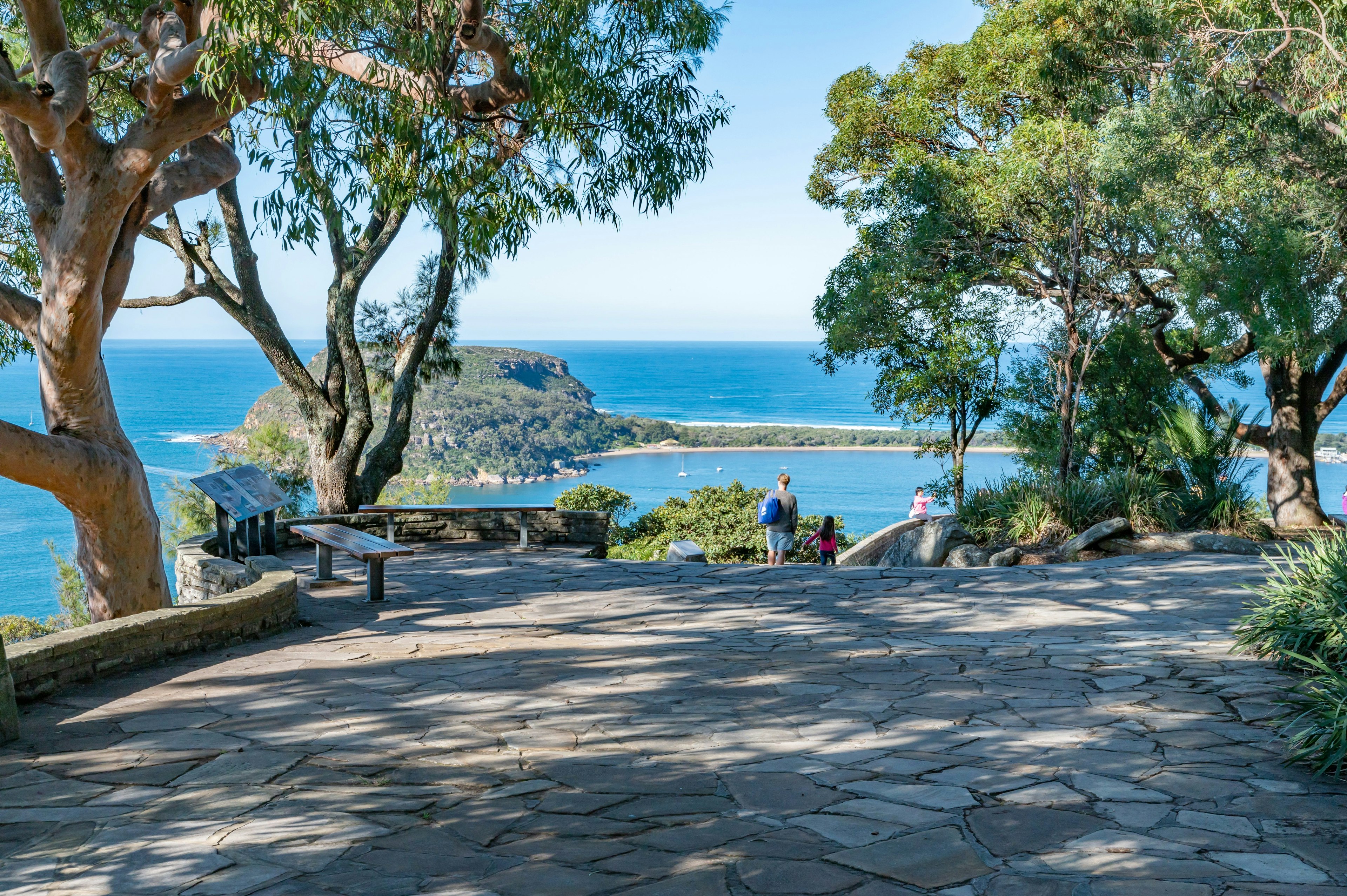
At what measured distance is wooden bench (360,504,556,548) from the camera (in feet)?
38.0

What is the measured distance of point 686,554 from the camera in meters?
11.3

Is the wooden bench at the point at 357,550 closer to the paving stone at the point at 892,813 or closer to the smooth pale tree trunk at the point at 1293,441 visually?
the paving stone at the point at 892,813

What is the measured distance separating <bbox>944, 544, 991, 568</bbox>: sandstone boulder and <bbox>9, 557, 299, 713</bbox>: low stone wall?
7.41 m

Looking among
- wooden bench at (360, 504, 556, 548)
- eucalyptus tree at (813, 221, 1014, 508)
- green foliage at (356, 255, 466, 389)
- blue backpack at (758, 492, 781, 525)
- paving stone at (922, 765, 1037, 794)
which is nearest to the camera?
paving stone at (922, 765, 1037, 794)

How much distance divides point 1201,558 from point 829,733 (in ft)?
22.9

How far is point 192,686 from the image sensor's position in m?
5.63

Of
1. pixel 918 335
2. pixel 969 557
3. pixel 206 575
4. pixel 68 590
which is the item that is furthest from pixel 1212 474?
pixel 68 590

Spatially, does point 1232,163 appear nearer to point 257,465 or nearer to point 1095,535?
point 1095,535

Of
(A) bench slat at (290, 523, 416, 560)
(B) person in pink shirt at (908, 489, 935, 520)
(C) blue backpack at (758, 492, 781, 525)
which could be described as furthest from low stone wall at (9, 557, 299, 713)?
(B) person in pink shirt at (908, 489, 935, 520)

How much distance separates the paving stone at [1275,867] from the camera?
3.18 meters

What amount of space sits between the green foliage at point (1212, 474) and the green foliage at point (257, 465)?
17.1m

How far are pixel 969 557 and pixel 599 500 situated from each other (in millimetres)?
12259

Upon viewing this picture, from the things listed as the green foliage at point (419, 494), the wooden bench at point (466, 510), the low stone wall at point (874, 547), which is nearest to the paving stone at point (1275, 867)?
the wooden bench at point (466, 510)

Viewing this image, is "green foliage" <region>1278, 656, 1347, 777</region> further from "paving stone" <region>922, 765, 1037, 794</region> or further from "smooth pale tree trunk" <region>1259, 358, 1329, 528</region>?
"smooth pale tree trunk" <region>1259, 358, 1329, 528</region>
